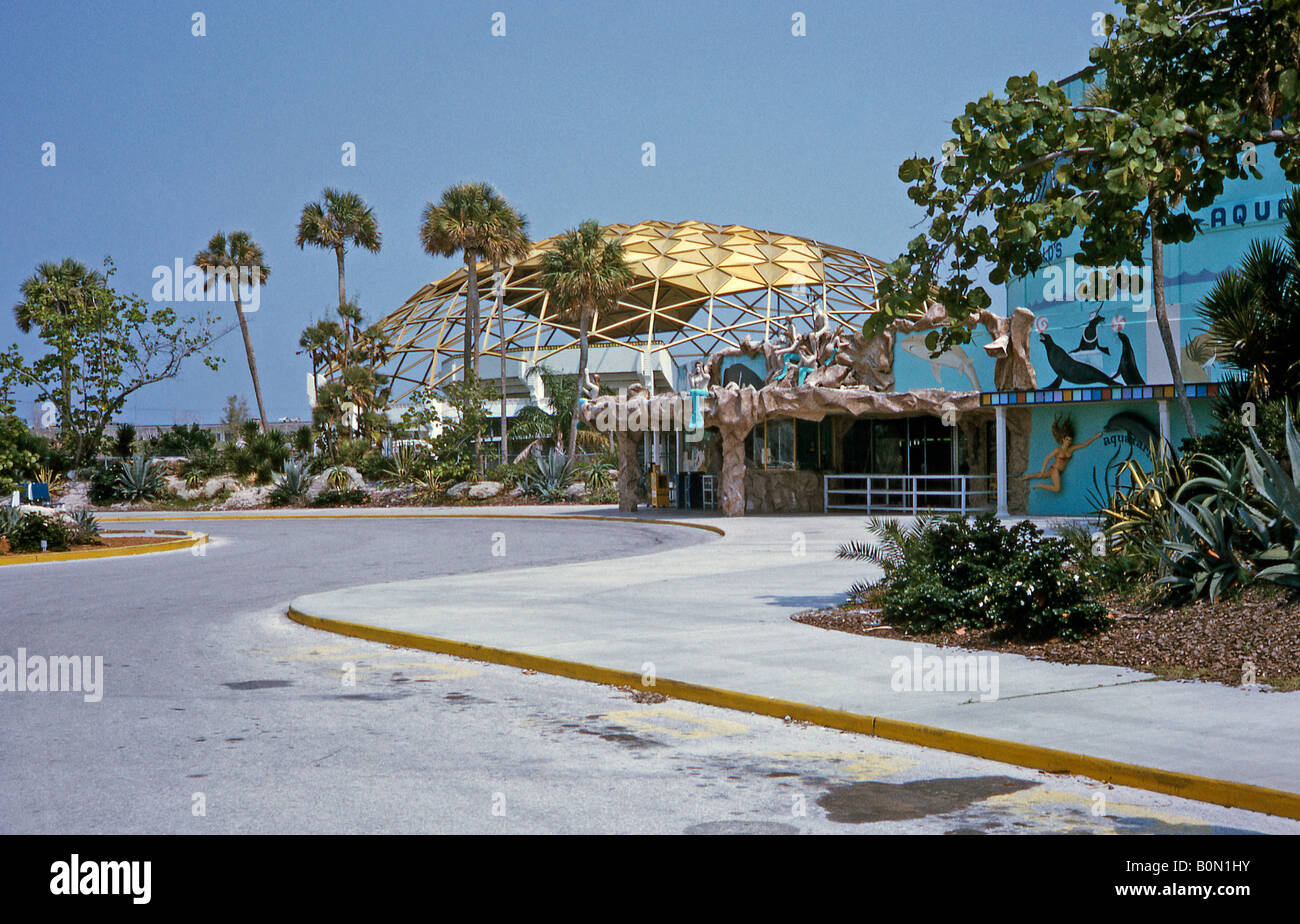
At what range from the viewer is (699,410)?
30.2m

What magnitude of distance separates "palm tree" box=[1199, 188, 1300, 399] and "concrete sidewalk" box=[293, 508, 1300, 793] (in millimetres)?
5093

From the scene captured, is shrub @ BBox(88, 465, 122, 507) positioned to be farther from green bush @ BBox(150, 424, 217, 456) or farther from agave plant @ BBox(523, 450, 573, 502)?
agave plant @ BBox(523, 450, 573, 502)

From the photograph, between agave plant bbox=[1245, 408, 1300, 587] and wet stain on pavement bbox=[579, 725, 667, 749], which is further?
agave plant bbox=[1245, 408, 1300, 587]

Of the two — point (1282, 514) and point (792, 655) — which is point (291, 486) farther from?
point (1282, 514)

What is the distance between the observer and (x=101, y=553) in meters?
21.8

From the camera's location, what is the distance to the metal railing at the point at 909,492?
1242 inches

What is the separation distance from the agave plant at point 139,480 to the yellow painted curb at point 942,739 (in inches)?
1460

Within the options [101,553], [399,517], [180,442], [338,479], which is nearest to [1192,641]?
[101,553]

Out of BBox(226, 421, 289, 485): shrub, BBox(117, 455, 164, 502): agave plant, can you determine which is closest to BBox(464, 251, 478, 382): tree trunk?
BBox(226, 421, 289, 485): shrub

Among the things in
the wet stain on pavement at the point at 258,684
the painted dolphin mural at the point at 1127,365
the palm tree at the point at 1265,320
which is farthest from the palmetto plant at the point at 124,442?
the palm tree at the point at 1265,320

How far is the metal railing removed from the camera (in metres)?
31.5

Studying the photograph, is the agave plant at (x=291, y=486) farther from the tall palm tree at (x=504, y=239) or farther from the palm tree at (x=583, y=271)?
the palm tree at (x=583, y=271)

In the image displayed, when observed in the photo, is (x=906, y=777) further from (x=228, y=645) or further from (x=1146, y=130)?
(x=228, y=645)
